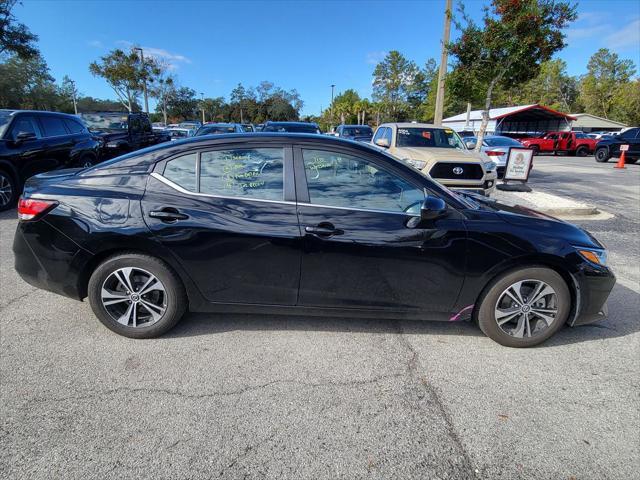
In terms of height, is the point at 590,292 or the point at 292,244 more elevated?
the point at 292,244

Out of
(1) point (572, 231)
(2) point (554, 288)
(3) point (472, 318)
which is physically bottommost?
(3) point (472, 318)

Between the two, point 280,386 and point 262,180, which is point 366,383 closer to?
point 280,386

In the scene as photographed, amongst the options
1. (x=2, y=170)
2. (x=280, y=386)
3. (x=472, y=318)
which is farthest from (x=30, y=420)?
(x=2, y=170)

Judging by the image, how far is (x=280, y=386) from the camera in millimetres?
2459

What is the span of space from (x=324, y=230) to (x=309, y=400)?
1168mm

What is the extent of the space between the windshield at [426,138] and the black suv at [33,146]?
757 centimetres

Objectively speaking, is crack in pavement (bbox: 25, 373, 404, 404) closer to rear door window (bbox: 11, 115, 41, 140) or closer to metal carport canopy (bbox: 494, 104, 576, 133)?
rear door window (bbox: 11, 115, 41, 140)

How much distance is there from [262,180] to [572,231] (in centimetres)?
255

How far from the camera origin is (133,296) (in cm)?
287

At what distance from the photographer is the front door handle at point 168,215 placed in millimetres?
2715

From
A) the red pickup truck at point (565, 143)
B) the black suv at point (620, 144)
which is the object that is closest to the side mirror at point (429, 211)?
the black suv at point (620, 144)

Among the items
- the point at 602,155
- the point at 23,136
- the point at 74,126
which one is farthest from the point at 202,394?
the point at 602,155

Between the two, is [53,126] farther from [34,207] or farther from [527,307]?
[527,307]

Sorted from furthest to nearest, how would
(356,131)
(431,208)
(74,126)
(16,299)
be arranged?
(356,131)
(74,126)
(16,299)
(431,208)
